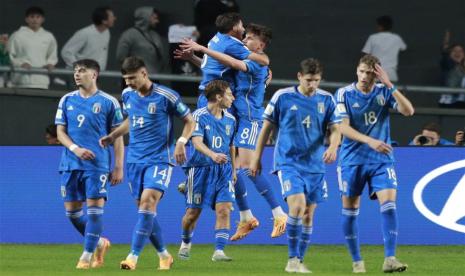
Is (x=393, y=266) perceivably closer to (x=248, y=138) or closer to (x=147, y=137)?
(x=147, y=137)

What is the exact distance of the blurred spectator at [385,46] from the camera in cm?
2080

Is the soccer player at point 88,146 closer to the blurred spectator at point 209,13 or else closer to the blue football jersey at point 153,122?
the blue football jersey at point 153,122

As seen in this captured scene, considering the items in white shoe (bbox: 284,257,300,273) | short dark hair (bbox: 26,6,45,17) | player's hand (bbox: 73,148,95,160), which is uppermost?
short dark hair (bbox: 26,6,45,17)

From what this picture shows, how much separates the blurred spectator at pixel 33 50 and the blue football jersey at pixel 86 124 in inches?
228

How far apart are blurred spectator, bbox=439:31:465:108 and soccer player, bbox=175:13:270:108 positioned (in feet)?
17.5

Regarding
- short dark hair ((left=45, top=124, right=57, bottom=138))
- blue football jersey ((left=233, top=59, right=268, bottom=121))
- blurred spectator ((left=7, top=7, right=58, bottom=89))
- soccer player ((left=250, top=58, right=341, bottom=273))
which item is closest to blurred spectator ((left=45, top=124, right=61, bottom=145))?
short dark hair ((left=45, top=124, right=57, bottom=138))

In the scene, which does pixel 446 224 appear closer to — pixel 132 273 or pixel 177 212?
pixel 177 212

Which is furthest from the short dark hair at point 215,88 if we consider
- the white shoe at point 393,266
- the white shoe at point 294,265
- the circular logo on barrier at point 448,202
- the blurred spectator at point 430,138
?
the blurred spectator at point 430,138

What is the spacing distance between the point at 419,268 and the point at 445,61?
7.30m

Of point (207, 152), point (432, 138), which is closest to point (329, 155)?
point (207, 152)

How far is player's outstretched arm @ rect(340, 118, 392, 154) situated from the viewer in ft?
43.8

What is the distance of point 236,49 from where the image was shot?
1553 centimetres

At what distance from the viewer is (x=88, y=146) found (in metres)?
13.9

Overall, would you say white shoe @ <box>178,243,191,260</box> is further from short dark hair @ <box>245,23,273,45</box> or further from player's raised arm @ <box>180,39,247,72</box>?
short dark hair @ <box>245,23,273,45</box>
